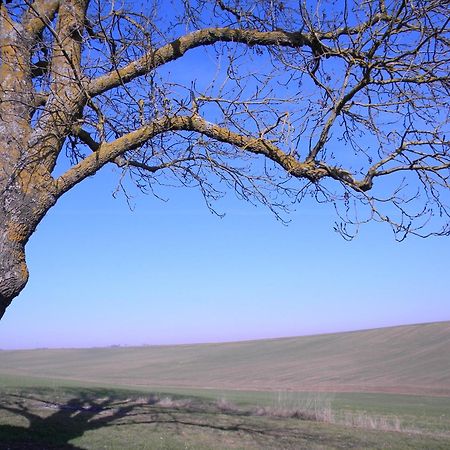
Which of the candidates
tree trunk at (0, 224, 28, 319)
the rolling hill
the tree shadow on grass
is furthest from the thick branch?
the rolling hill

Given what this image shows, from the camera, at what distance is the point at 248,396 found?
36500 mm

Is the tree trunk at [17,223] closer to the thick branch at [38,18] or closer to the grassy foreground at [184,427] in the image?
the thick branch at [38,18]

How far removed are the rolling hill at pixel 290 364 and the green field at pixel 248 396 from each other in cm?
19

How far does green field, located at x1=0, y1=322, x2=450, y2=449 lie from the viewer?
13914mm

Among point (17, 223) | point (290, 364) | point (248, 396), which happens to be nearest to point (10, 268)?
point (17, 223)

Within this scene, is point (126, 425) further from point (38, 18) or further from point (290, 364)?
point (290, 364)

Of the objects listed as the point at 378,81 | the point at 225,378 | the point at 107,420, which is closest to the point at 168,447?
the point at 107,420

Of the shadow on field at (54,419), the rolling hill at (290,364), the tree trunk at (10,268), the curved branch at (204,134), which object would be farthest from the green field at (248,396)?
the curved branch at (204,134)

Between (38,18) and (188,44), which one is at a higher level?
(38,18)

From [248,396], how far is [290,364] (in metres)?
31.4

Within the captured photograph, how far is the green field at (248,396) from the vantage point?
13914 millimetres

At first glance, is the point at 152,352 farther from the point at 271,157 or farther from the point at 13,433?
the point at 271,157

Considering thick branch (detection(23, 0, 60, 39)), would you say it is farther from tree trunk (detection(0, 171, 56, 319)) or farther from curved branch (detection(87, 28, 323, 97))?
tree trunk (detection(0, 171, 56, 319))

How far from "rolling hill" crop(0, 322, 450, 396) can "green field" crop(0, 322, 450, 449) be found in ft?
0.64
